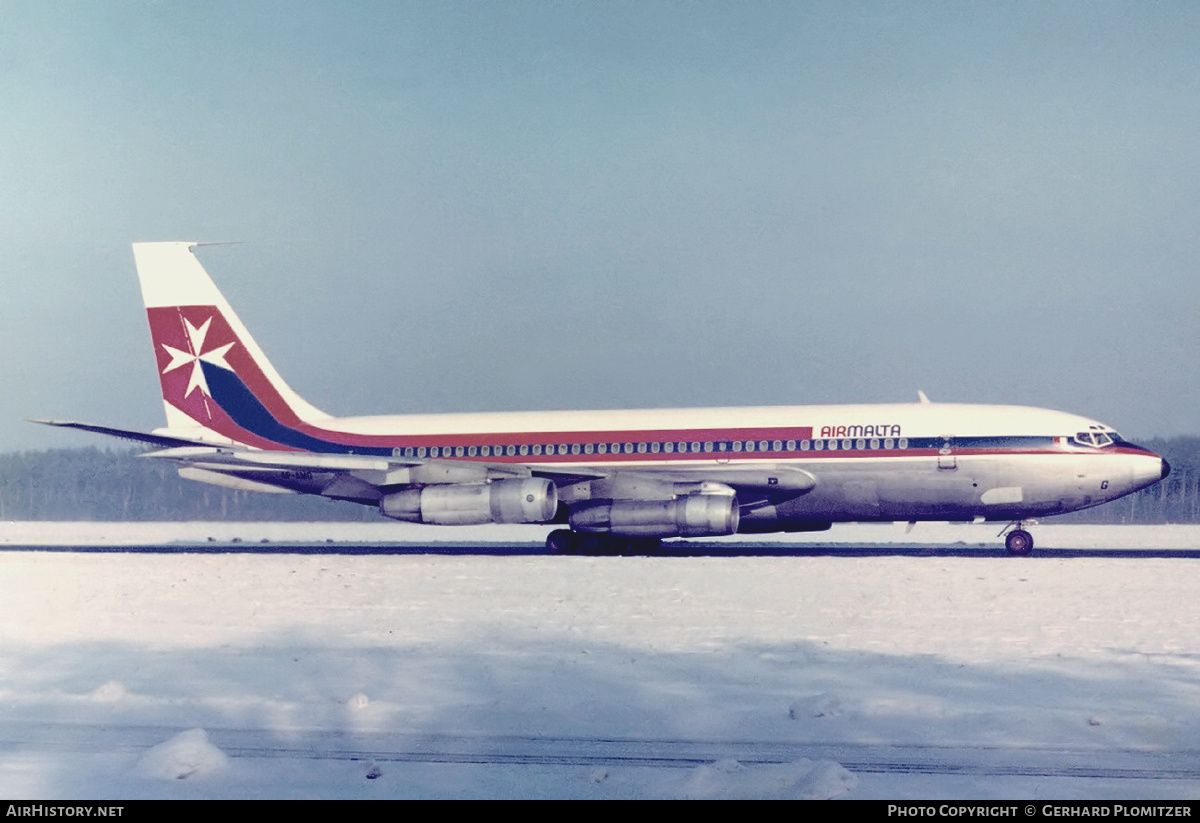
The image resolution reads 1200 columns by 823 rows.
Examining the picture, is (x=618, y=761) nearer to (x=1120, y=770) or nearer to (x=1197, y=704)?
(x=1120, y=770)

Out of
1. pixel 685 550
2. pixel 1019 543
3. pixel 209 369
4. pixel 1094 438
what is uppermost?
pixel 209 369

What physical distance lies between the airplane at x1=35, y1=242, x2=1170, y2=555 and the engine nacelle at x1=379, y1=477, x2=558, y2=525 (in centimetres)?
4

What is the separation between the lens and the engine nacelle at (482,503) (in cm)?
2727

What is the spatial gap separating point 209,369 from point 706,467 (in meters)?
15.5

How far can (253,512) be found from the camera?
3688 inches

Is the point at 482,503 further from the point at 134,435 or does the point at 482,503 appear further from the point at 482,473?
the point at 134,435

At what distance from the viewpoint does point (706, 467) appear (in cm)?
2858

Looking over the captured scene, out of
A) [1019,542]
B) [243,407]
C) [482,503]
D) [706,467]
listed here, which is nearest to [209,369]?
[243,407]

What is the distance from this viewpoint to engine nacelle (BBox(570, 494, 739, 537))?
26.2 m

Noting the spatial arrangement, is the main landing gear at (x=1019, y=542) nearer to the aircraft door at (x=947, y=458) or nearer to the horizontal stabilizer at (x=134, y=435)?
the aircraft door at (x=947, y=458)

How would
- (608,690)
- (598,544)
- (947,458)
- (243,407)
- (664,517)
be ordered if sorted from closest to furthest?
1. (608,690)
2. (664,517)
3. (947,458)
4. (598,544)
5. (243,407)

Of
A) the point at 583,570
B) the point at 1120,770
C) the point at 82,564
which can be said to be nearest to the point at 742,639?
the point at 1120,770

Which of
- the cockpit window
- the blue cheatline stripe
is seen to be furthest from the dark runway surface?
the blue cheatline stripe
